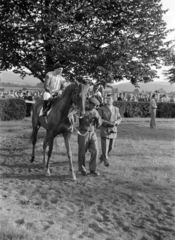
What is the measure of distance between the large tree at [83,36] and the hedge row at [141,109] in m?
10.8

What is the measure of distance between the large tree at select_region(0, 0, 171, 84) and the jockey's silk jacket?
367 centimetres

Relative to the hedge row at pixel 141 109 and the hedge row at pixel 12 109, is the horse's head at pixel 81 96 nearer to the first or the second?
the hedge row at pixel 12 109

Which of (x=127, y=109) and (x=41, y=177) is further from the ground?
(x=127, y=109)

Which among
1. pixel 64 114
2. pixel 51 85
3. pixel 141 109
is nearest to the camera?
pixel 64 114

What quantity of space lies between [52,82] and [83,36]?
5.23m

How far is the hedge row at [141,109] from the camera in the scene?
23605mm

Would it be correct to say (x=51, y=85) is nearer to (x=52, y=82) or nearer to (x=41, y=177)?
(x=52, y=82)

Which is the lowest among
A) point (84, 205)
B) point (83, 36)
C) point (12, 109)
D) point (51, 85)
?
point (84, 205)

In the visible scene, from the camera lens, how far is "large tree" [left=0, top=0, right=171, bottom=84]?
11.4 m

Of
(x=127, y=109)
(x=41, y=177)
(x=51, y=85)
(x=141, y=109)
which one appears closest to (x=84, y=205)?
(x=41, y=177)

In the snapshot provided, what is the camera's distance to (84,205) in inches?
188

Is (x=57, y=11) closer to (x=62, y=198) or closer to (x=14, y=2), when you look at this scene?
(x=14, y=2)

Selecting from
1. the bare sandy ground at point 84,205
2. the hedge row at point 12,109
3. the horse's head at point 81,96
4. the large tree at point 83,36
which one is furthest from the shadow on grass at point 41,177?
the hedge row at point 12,109

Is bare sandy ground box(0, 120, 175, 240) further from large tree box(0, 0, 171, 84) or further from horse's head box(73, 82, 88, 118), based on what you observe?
large tree box(0, 0, 171, 84)
